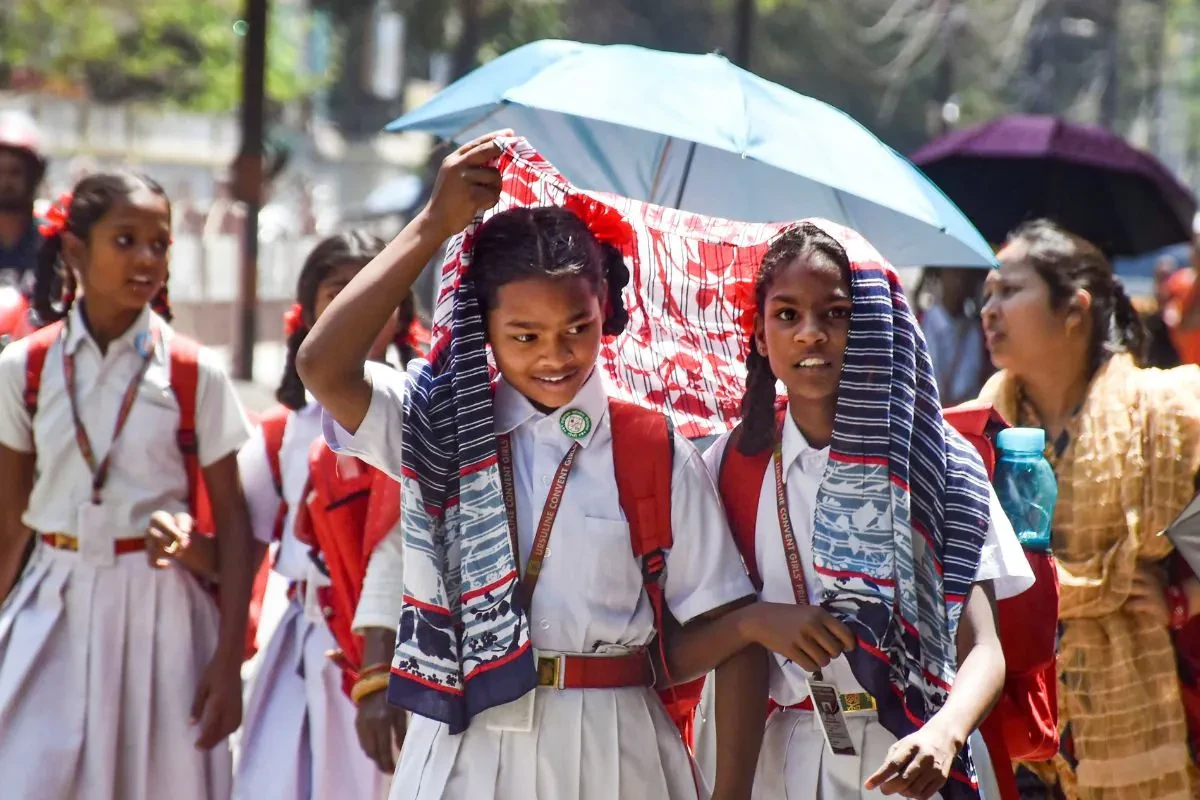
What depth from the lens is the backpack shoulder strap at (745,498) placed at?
3.21 metres

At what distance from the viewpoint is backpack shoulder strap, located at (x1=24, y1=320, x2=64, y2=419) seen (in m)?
4.37

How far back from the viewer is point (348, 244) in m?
4.63

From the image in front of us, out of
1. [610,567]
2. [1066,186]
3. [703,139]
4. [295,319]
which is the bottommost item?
[610,567]

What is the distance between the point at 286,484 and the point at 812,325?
195cm

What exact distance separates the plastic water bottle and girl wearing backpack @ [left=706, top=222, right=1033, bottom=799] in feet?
0.91

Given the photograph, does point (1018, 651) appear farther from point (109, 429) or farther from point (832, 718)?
point (109, 429)

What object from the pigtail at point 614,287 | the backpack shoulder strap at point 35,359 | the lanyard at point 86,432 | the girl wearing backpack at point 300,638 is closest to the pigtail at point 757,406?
the pigtail at point 614,287

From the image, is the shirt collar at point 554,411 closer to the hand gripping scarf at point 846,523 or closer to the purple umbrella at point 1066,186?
the hand gripping scarf at point 846,523

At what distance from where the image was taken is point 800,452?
3211 millimetres

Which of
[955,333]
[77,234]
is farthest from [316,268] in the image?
[955,333]

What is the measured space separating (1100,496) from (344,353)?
7.01 ft

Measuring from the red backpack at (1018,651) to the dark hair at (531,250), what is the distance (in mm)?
471

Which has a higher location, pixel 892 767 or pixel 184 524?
pixel 184 524

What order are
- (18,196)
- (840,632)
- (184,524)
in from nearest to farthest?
1. (840,632)
2. (184,524)
3. (18,196)
